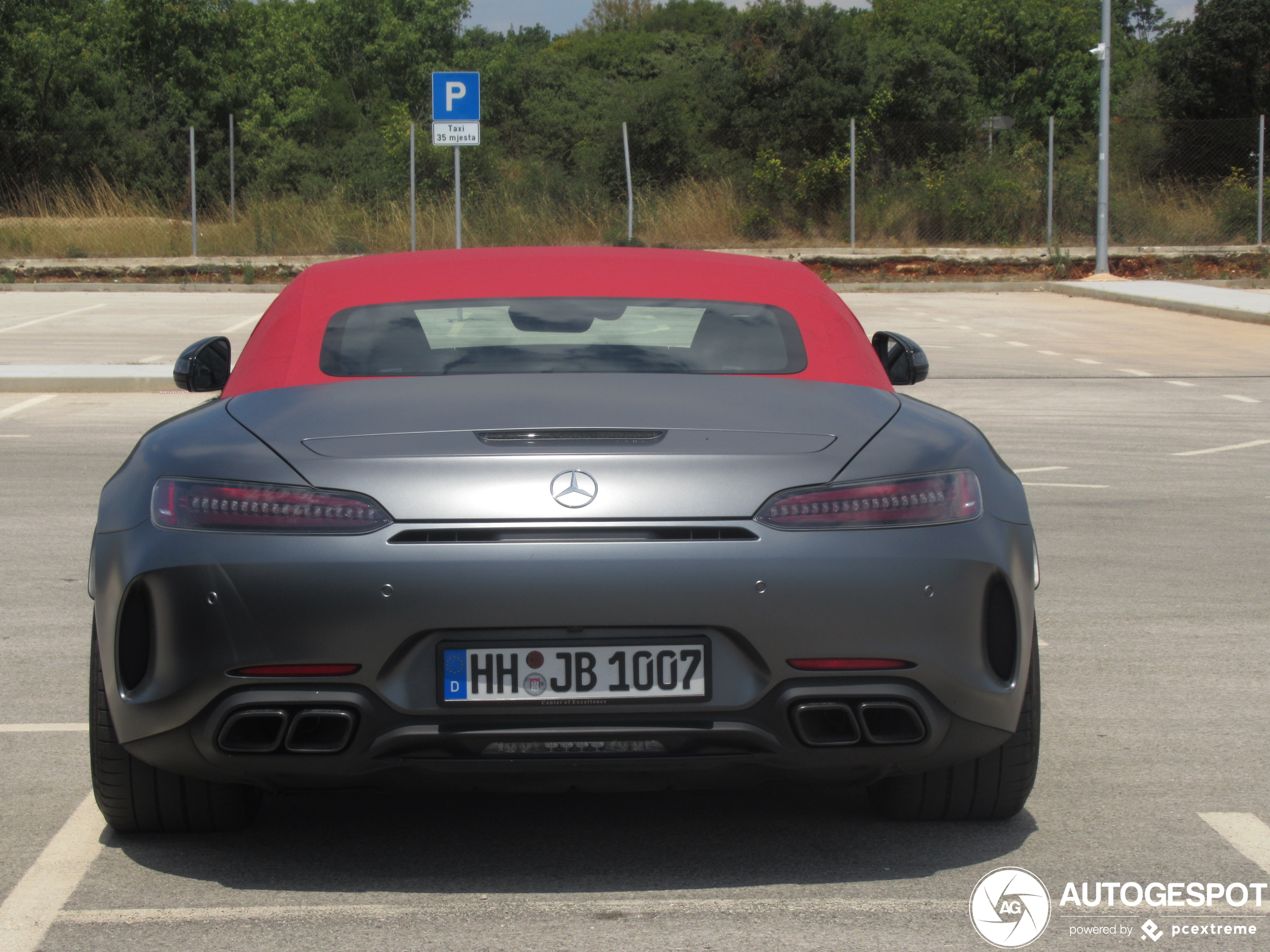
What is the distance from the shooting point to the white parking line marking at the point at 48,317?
2028 cm

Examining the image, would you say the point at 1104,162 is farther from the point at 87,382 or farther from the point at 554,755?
the point at 554,755

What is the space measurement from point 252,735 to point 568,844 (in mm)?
825

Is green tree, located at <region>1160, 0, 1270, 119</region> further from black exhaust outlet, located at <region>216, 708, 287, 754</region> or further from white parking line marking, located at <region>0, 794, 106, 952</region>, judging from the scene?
black exhaust outlet, located at <region>216, 708, 287, 754</region>

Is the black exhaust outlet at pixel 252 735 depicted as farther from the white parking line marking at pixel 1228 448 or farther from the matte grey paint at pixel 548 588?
the white parking line marking at pixel 1228 448

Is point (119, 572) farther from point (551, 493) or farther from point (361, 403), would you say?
point (551, 493)

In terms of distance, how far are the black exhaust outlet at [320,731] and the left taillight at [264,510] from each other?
35cm

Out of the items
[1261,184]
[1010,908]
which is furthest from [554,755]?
[1261,184]

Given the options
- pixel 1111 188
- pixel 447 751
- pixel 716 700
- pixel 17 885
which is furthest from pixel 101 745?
pixel 1111 188

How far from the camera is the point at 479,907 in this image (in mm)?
3180

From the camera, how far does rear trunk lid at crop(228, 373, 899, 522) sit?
302cm

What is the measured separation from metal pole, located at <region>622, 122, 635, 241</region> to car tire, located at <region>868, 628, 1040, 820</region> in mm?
28760

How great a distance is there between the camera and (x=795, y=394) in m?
3.47

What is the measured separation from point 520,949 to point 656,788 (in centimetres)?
45

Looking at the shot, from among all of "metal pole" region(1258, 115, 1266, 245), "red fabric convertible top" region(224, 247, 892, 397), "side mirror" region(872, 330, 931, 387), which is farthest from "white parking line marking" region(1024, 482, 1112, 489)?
"metal pole" region(1258, 115, 1266, 245)
